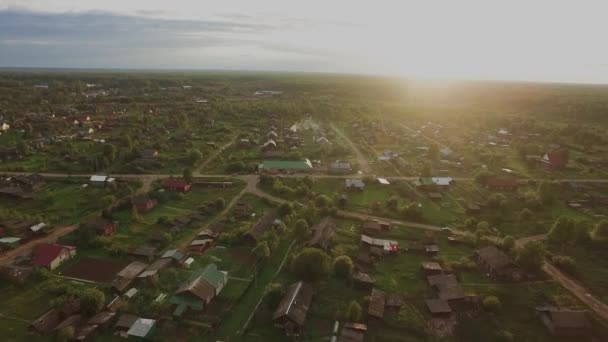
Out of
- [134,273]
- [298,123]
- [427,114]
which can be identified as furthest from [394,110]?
[134,273]

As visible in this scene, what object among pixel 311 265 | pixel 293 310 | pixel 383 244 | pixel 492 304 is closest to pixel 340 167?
pixel 383 244

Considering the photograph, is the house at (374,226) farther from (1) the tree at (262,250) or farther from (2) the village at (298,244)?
(1) the tree at (262,250)

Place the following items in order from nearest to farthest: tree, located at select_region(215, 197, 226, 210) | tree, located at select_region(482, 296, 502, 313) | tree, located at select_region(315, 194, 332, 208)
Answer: tree, located at select_region(482, 296, 502, 313)
tree, located at select_region(315, 194, 332, 208)
tree, located at select_region(215, 197, 226, 210)

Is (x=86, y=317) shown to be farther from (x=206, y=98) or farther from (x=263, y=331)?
(x=206, y=98)

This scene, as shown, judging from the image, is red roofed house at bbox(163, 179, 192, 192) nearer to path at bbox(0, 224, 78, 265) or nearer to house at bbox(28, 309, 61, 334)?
path at bbox(0, 224, 78, 265)

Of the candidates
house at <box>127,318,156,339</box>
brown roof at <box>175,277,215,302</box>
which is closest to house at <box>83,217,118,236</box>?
brown roof at <box>175,277,215,302</box>

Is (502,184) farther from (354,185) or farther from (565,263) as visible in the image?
(354,185)
